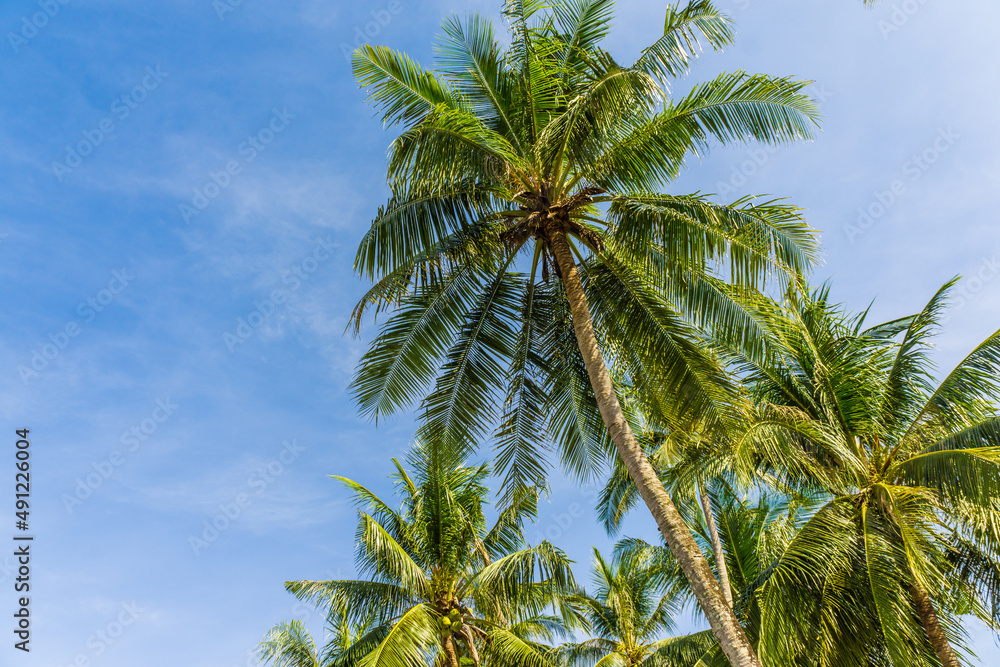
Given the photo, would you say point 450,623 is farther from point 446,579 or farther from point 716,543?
point 716,543

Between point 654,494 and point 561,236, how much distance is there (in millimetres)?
3748

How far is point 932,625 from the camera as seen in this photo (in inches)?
400

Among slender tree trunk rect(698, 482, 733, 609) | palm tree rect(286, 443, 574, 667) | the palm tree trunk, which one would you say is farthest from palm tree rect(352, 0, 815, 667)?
slender tree trunk rect(698, 482, 733, 609)

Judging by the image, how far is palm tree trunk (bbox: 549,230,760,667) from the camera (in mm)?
7461

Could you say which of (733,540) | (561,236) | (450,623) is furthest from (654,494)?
(733,540)

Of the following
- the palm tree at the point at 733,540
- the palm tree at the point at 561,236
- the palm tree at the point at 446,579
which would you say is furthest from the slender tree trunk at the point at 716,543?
the palm tree at the point at 561,236

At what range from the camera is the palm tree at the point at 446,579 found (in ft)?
47.6

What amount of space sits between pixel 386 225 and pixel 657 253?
12.8 ft

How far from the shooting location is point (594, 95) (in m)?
9.18

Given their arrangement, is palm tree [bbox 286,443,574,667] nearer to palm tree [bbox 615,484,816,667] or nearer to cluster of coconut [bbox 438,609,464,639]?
cluster of coconut [bbox 438,609,464,639]

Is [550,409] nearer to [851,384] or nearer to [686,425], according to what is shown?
[686,425]

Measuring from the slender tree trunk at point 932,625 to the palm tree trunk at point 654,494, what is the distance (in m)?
4.32

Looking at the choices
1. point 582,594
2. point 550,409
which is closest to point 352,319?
point 550,409

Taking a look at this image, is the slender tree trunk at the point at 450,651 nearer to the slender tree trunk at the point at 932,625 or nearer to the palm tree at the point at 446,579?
the palm tree at the point at 446,579
